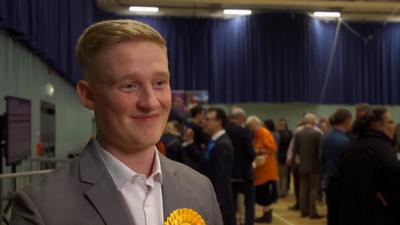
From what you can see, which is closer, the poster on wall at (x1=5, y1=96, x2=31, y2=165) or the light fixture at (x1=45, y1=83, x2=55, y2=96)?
the poster on wall at (x1=5, y1=96, x2=31, y2=165)

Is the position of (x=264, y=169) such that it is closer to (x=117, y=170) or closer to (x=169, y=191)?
(x=169, y=191)

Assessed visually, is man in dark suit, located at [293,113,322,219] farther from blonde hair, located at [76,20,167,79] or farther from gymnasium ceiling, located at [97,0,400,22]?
→ blonde hair, located at [76,20,167,79]

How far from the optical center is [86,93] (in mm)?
1172

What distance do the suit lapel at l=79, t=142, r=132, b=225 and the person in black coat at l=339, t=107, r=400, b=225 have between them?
3.01 metres

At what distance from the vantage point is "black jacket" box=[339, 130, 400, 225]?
3.75 metres

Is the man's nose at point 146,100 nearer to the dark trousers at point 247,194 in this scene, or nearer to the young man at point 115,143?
the young man at point 115,143

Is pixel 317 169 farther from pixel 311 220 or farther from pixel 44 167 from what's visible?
pixel 44 167

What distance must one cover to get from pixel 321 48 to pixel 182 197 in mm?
13511

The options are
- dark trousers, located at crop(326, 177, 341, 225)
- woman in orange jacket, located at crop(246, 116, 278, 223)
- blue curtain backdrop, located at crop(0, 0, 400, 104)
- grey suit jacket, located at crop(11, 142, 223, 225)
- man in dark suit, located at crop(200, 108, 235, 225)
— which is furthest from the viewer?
blue curtain backdrop, located at crop(0, 0, 400, 104)

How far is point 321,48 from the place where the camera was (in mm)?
14234

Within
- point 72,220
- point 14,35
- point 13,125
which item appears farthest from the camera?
point 14,35

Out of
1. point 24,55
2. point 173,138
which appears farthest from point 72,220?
point 24,55

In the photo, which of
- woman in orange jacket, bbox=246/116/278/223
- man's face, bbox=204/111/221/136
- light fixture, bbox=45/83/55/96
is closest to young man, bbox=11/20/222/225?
man's face, bbox=204/111/221/136

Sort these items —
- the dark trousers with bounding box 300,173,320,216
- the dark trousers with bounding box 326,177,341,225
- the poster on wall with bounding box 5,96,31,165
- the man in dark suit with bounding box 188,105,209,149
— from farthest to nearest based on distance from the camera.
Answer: the dark trousers with bounding box 300,173,320,216 → the man in dark suit with bounding box 188,105,209,149 → the dark trousers with bounding box 326,177,341,225 → the poster on wall with bounding box 5,96,31,165
